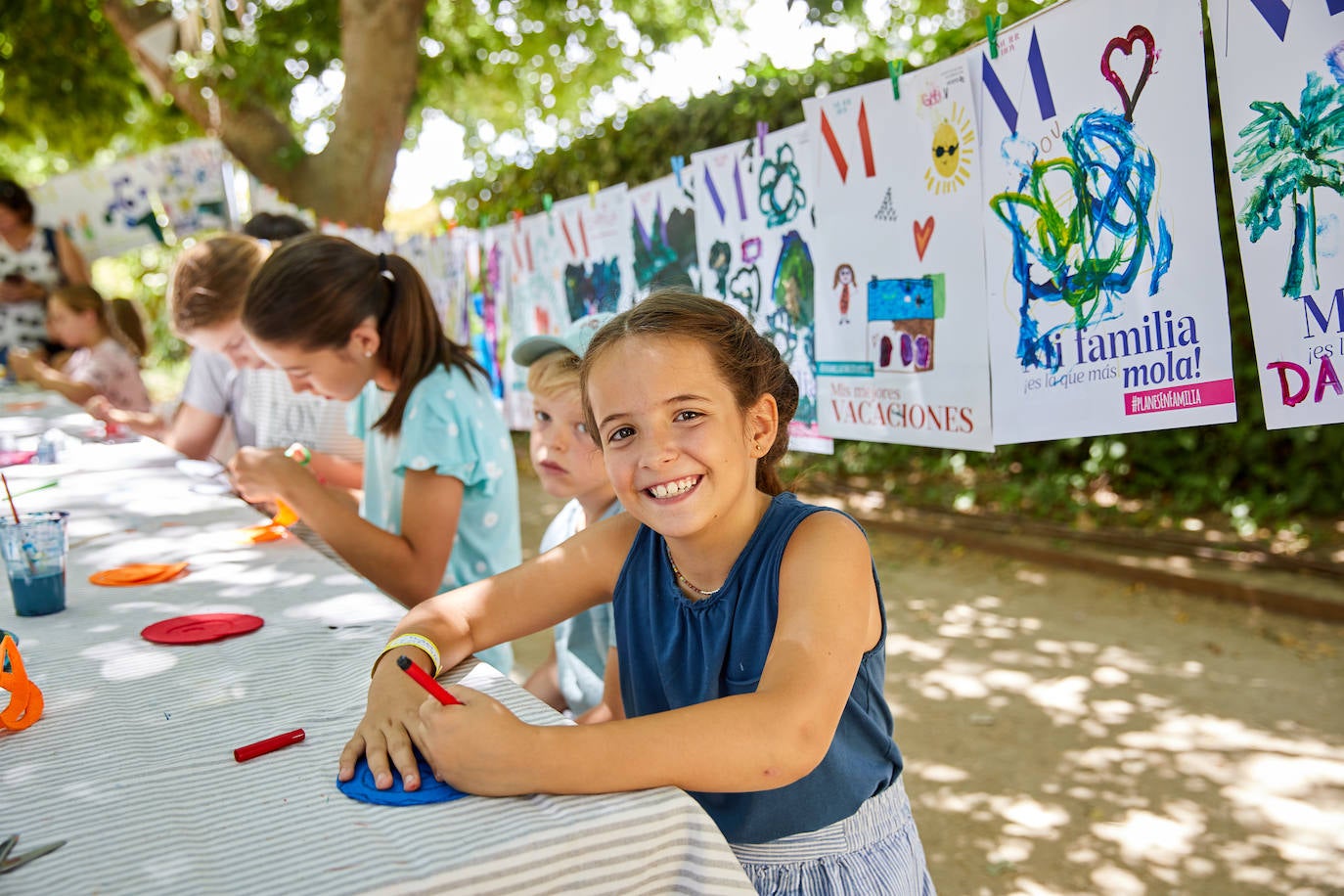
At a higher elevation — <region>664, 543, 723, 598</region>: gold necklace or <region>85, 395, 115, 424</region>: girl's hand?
<region>85, 395, 115, 424</region>: girl's hand

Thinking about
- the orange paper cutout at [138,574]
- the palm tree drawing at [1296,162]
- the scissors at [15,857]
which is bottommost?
the scissors at [15,857]

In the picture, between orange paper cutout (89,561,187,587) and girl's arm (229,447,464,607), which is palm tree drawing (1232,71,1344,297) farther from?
orange paper cutout (89,561,187,587)

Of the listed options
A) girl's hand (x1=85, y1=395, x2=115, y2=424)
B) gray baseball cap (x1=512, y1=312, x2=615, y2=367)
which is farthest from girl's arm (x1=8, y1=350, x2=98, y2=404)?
gray baseball cap (x1=512, y1=312, x2=615, y2=367)

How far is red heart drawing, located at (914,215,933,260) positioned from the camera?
2428 millimetres

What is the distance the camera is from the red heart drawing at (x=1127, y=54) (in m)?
1.87

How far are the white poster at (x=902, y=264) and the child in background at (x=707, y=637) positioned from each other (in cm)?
90

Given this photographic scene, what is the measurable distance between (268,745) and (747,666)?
62 cm

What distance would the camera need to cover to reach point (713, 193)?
129 inches

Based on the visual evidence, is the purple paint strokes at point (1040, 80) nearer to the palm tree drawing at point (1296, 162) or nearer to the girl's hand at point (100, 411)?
the palm tree drawing at point (1296, 162)

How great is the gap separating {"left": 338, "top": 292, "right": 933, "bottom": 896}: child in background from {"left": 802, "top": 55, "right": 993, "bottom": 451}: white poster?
90cm

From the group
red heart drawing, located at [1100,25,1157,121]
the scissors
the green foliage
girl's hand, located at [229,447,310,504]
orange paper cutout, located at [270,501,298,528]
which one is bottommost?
the scissors

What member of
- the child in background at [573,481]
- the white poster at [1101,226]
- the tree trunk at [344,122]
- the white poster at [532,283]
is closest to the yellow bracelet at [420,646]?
the child in background at [573,481]

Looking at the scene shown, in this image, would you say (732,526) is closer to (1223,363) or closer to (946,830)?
(1223,363)

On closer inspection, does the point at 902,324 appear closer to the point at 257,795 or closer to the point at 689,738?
the point at 689,738
